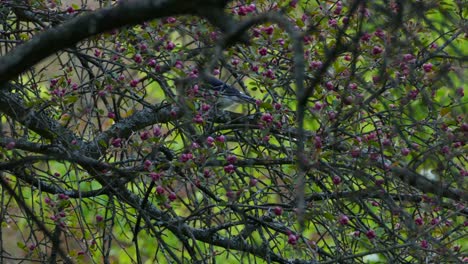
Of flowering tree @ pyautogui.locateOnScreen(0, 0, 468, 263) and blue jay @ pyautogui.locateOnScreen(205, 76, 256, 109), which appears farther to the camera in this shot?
blue jay @ pyautogui.locateOnScreen(205, 76, 256, 109)

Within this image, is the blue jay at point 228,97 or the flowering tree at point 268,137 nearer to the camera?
the flowering tree at point 268,137

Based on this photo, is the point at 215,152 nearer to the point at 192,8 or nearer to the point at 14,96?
the point at 14,96

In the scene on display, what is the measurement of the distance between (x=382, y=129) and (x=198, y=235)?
103 centimetres

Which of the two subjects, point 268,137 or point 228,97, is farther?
point 228,97

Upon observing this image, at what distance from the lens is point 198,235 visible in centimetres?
390

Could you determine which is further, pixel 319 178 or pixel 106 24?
pixel 319 178

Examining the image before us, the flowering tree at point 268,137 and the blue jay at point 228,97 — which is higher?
the blue jay at point 228,97

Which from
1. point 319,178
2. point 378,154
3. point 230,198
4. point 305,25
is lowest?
point 230,198

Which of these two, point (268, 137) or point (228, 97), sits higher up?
point (228, 97)

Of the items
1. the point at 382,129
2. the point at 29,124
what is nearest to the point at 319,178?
the point at 382,129

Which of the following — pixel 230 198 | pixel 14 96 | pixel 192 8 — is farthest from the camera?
pixel 14 96

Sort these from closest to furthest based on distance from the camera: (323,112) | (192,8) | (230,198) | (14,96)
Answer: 1. (192,8)
2. (230,198)
3. (323,112)
4. (14,96)

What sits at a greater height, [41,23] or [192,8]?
[41,23]

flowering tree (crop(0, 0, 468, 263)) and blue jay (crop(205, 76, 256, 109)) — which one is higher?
blue jay (crop(205, 76, 256, 109))
